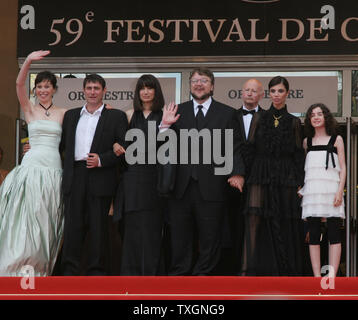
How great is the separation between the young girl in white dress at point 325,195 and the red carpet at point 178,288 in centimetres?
59

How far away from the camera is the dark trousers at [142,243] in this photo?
6.10 metres

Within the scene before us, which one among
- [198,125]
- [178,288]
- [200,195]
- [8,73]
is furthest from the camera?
[8,73]

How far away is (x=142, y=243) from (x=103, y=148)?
0.78 m

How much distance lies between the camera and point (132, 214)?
242 inches

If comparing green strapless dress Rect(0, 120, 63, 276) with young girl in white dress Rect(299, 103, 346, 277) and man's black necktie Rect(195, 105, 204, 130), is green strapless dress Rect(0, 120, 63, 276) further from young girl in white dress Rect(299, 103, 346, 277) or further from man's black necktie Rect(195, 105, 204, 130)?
young girl in white dress Rect(299, 103, 346, 277)

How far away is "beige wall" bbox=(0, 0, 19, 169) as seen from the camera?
7.71 m

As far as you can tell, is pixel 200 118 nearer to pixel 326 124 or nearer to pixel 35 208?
pixel 326 124

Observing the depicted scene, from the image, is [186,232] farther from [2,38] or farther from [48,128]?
[2,38]

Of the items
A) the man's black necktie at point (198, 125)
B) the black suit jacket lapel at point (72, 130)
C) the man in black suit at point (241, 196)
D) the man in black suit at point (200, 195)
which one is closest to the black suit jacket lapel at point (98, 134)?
the black suit jacket lapel at point (72, 130)

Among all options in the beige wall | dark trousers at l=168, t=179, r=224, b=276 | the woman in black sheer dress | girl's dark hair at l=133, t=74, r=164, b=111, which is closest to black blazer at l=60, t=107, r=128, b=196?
girl's dark hair at l=133, t=74, r=164, b=111

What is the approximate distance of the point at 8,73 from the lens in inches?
309

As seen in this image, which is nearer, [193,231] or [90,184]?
[193,231]

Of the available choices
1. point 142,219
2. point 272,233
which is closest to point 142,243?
point 142,219
